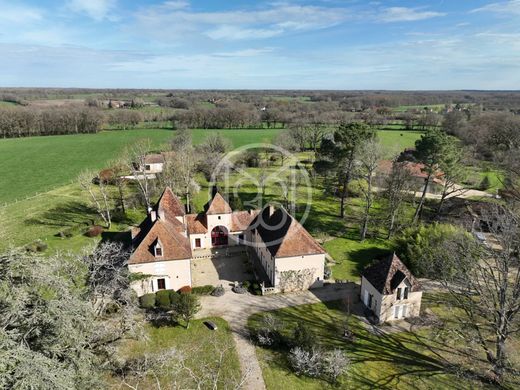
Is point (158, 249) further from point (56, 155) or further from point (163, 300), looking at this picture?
point (56, 155)

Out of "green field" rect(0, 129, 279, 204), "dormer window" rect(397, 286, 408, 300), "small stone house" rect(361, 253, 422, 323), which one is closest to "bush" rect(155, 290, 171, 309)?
"small stone house" rect(361, 253, 422, 323)

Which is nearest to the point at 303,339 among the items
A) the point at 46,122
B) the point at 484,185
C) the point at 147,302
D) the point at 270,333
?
the point at 270,333

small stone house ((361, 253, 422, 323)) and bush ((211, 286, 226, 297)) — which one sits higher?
small stone house ((361, 253, 422, 323))

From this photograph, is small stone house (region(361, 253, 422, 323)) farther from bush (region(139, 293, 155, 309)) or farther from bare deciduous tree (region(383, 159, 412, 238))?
bush (region(139, 293, 155, 309))

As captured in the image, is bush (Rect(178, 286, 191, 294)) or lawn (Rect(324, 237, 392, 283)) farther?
lawn (Rect(324, 237, 392, 283))

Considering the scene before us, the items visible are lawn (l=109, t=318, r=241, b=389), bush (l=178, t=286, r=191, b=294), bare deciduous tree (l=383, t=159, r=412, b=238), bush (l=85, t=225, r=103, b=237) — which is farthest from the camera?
bush (l=85, t=225, r=103, b=237)

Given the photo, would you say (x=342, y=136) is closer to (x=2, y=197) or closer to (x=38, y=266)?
(x=38, y=266)

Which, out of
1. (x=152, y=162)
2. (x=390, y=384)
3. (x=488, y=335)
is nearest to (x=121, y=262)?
(x=390, y=384)
